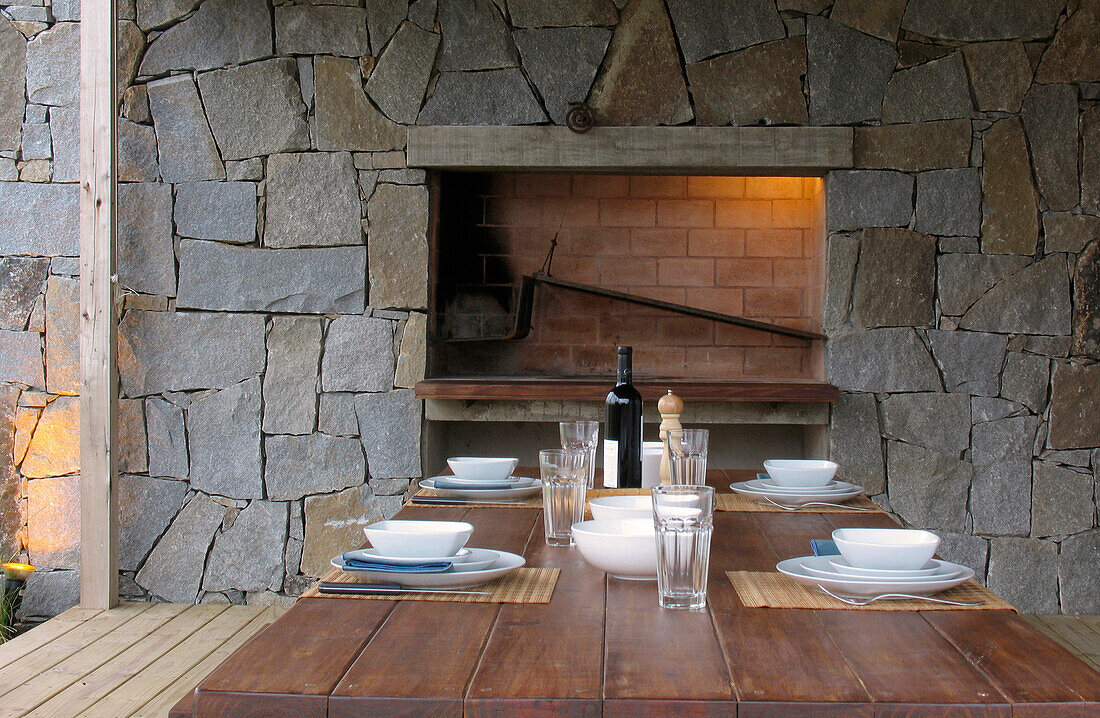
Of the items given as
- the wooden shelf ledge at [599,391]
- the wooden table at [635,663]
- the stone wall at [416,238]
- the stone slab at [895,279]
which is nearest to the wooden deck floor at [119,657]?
the stone wall at [416,238]

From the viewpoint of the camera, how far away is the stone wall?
3111mm

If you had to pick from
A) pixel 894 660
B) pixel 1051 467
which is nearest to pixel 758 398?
pixel 1051 467

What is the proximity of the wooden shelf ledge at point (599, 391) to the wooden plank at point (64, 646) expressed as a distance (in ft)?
3.89

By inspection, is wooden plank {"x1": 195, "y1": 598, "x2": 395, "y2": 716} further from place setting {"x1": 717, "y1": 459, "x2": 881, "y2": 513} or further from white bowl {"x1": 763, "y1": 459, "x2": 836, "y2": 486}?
white bowl {"x1": 763, "y1": 459, "x2": 836, "y2": 486}

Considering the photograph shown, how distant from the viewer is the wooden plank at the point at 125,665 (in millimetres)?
2381

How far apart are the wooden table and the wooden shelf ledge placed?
1.94 m

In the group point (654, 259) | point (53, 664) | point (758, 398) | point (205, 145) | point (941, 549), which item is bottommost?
point (53, 664)

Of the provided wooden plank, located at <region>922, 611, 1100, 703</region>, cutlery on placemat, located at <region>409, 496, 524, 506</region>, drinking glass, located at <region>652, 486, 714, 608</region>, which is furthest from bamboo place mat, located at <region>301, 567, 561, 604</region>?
cutlery on placemat, located at <region>409, 496, 524, 506</region>

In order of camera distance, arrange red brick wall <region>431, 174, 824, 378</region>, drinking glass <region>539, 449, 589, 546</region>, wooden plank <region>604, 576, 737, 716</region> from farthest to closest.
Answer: red brick wall <region>431, 174, 824, 378</region>, drinking glass <region>539, 449, 589, 546</region>, wooden plank <region>604, 576, 737, 716</region>

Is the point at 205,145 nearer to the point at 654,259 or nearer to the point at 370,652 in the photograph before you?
the point at 654,259

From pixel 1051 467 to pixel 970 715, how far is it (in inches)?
105

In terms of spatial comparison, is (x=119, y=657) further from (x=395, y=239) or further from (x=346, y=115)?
(x=346, y=115)

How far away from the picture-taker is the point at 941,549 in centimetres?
307

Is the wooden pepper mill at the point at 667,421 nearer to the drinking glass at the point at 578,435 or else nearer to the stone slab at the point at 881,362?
the drinking glass at the point at 578,435
